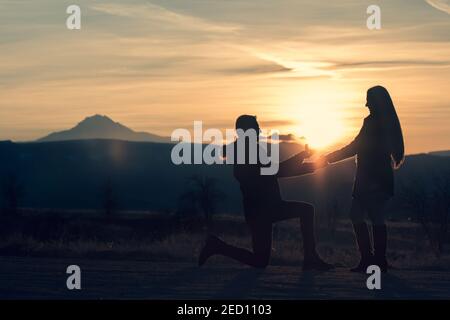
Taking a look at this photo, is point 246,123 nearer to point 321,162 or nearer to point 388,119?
point 321,162

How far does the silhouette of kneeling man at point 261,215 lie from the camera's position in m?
14.5

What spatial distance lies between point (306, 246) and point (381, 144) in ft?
5.73

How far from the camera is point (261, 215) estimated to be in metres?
14.7

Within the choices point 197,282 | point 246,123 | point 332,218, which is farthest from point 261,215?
point 332,218

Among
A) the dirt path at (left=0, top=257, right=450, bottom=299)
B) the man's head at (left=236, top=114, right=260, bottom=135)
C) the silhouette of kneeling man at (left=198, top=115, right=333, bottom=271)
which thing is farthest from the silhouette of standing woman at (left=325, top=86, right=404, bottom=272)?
the man's head at (left=236, top=114, right=260, bottom=135)

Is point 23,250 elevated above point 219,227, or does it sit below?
below

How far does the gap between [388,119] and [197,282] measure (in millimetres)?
3638

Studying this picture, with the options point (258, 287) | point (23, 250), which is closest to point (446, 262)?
point (258, 287)

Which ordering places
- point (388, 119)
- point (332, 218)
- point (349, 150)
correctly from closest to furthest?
point (388, 119) → point (349, 150) → point (332, 218)

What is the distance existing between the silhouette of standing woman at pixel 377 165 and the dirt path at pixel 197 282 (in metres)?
0.49
